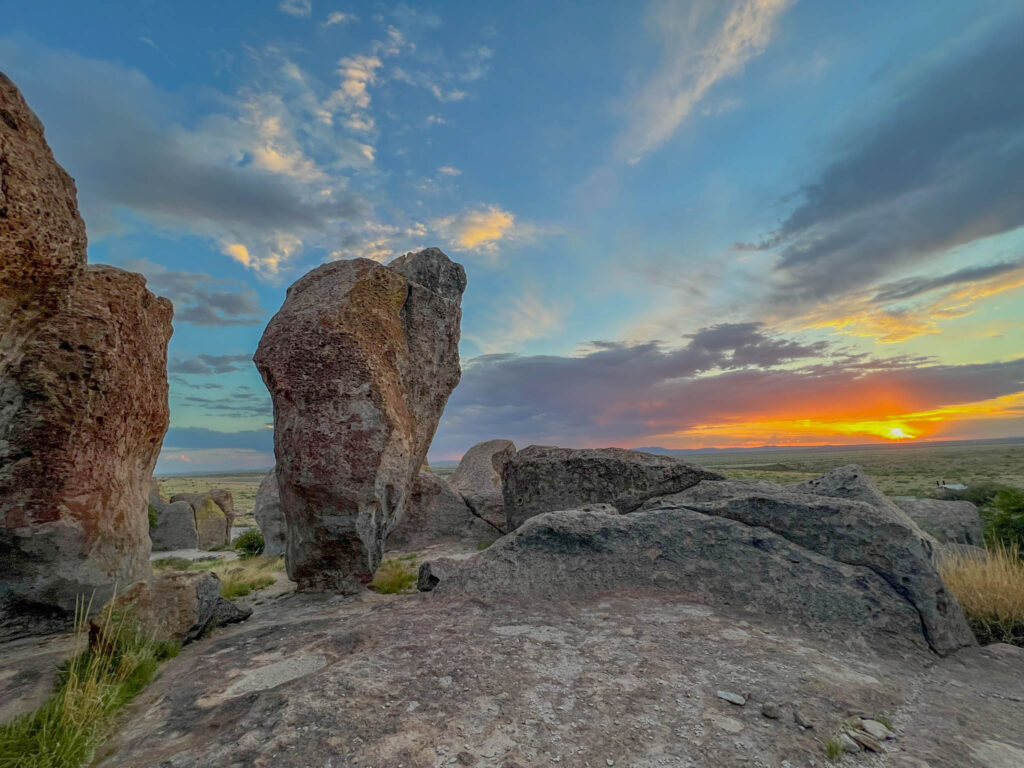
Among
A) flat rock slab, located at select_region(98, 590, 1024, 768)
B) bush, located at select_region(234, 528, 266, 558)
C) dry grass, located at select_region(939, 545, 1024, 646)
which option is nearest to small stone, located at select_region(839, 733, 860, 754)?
flat rock slab, located at select_region(98, 590, 1024, 768)

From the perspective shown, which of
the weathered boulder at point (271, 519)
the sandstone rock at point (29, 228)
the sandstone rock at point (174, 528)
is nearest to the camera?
the sandstone rock at point (29, 228)

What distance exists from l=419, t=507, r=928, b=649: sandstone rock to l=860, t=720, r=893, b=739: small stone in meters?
2.11

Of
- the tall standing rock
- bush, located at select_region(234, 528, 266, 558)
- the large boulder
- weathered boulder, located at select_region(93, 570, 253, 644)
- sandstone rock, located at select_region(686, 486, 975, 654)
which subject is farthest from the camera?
bush, located at select_region(234, 528, 266, 558)

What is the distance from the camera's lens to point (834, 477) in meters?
9.58

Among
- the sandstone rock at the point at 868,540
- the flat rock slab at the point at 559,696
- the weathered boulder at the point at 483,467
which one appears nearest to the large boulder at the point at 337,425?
the flat rock slab at the point at 559,696

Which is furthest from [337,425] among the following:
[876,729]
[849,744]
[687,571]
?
[876,729]

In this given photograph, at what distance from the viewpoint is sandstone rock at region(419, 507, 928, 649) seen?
6.30 m

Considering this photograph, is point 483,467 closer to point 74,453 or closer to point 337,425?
point 337,425

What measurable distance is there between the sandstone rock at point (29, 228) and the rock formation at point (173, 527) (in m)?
27.0

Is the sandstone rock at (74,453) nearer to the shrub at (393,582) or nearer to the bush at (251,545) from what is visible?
the shrub at (393,582)

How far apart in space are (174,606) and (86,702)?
2.67 metres

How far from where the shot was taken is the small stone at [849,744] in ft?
12.0

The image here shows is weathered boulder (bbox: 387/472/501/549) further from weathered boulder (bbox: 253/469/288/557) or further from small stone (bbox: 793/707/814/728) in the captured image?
small stone (bbox: 793/707/814/728)

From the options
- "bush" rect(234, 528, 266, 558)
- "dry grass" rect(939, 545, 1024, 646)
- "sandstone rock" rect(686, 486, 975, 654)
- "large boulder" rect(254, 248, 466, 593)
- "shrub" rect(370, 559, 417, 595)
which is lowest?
"bush" rect(234, 528, 266, 558)
